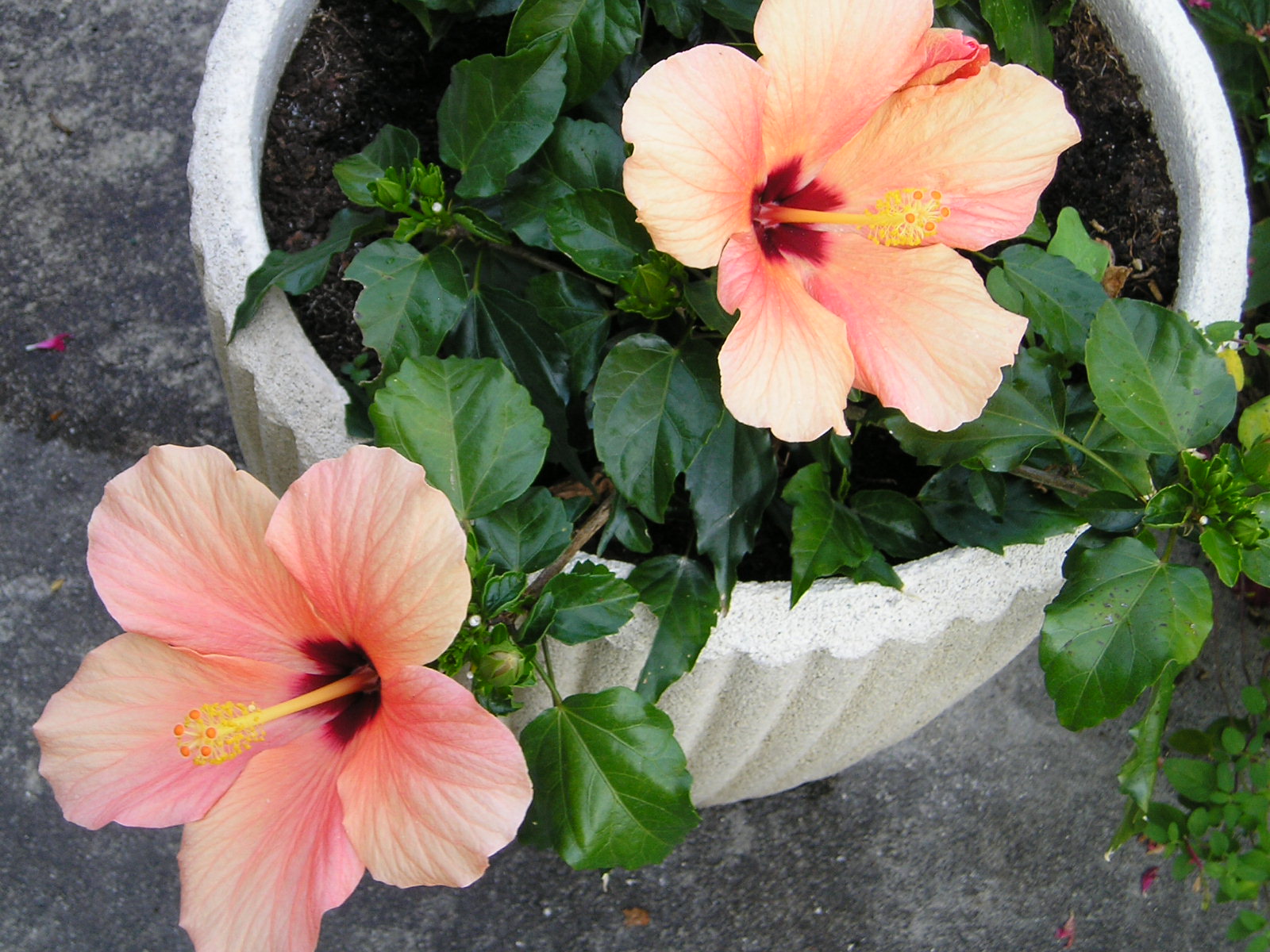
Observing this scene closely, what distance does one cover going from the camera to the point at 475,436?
945mm

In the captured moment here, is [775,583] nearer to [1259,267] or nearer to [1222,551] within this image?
[1222,551]

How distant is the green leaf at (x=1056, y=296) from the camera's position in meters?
1.10

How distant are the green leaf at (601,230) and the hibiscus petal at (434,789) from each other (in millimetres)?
420

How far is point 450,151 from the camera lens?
110cm

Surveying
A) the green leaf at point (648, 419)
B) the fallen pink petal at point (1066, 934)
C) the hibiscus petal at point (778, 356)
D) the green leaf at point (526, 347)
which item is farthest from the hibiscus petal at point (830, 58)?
the fallen pink petal at point (1066, 934)

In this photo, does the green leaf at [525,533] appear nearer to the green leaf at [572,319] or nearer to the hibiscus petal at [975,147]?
the green leaf at [572,319]

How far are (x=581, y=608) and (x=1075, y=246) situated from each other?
0.66 m

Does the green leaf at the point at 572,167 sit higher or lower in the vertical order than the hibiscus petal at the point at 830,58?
lower

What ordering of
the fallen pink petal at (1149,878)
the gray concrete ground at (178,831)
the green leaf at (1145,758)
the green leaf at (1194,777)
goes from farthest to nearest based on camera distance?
the fallen pink petal at (1149,878), the gray concrete ground at (178,831), the green leaf at (1194,777), the green leaf at (1145,758)

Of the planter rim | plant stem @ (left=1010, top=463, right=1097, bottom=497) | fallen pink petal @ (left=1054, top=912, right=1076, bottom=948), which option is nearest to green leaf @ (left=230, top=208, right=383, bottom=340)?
the planter rim

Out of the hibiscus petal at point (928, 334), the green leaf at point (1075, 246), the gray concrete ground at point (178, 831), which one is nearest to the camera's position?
the hibiscus petal at point (928, 334)

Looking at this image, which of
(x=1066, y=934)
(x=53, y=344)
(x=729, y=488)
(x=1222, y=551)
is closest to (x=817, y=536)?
(x=729, y=488)

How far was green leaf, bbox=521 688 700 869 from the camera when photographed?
0.96 metres

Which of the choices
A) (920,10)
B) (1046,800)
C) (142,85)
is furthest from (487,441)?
(142,85)
